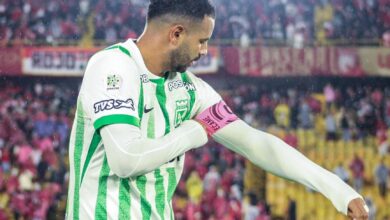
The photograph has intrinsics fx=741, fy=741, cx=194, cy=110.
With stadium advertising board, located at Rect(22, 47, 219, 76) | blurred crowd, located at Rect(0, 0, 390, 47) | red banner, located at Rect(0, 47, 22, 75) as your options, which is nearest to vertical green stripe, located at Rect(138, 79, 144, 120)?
stadium advertising board, located at Rect(22, 47, 219, 76)

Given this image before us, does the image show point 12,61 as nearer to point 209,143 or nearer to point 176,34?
point 209,143

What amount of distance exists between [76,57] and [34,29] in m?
1.53

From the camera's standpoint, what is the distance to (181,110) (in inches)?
108

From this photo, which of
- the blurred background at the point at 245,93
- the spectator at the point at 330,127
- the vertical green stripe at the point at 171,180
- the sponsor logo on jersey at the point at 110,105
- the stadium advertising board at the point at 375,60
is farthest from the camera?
the stadium advertising board at the point at 375,60

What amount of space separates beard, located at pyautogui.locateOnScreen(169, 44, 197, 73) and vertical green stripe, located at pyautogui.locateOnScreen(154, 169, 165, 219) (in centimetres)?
38

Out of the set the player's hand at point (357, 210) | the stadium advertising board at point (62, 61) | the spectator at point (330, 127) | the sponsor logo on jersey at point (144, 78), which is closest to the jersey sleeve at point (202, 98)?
the sponsor logo on jersey at point (144, 78)

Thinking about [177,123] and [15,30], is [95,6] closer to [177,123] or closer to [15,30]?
[15,30]

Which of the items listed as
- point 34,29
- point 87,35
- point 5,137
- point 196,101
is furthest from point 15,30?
point 196,101

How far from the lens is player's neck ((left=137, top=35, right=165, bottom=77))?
103 inches

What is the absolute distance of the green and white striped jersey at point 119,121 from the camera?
2410mm

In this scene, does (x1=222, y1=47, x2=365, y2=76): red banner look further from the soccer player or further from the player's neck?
the player's neck

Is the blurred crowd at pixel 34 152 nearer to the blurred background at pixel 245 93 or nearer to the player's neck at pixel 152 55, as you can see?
the blurred background at pixel 245 93

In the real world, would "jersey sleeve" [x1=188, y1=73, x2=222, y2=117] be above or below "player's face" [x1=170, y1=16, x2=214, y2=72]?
below

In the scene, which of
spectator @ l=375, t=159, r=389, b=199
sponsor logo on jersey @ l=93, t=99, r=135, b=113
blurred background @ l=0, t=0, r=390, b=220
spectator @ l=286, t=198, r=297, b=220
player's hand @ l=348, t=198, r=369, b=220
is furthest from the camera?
spectator @ l=375, t=159, r=389, b=199
